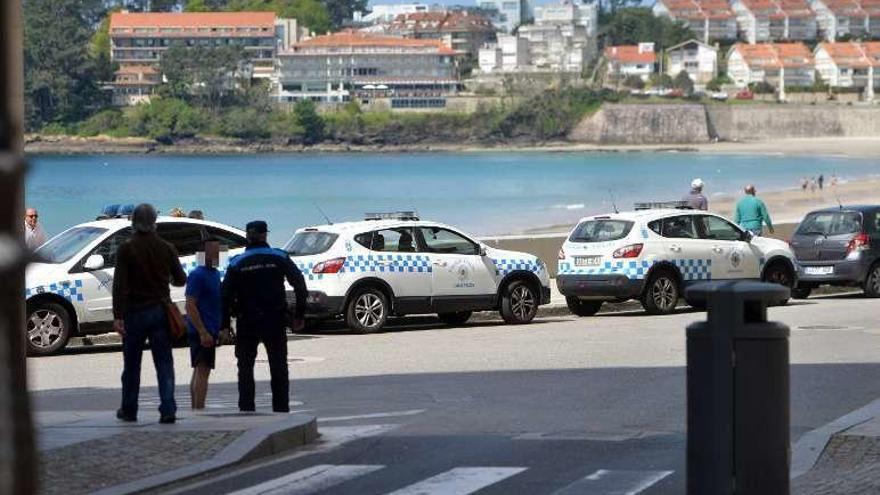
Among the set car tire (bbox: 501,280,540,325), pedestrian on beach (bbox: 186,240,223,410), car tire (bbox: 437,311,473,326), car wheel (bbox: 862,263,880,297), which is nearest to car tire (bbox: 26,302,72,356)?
car tire (bbox: 437,311,473,326)

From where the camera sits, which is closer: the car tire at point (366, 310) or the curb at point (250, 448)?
the curb at point (250, 448)

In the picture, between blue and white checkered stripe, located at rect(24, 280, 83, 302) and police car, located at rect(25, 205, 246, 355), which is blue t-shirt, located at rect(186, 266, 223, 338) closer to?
police car, located at rect(25, 205, 246, 355)

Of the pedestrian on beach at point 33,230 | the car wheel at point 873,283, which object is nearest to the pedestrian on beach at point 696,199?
the car wheel at point 873,283

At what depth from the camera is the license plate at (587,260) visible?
24.2m

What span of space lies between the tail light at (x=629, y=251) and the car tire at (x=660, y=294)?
395mm

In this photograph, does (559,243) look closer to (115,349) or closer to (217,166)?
(115,349)

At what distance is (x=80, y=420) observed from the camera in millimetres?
12094

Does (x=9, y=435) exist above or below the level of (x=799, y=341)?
above

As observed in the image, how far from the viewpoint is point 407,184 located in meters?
138

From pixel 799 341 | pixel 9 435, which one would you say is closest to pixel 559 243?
pixel 799 341

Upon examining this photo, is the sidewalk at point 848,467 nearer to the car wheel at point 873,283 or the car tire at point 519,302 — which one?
the car tire at point 519,302

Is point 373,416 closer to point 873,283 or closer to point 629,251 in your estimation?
point 629,251

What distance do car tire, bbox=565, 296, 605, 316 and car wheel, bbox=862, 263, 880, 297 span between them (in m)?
4.86

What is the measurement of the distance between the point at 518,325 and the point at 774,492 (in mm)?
15870
